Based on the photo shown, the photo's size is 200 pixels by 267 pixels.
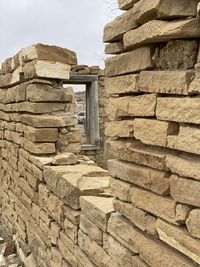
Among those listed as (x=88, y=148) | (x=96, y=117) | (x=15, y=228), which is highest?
(x=96, y=117)

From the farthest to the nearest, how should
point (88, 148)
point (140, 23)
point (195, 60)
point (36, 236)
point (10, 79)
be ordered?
point (88, 148), point (10, 79), point (36, 236), point (140, 23), point (195, 60)

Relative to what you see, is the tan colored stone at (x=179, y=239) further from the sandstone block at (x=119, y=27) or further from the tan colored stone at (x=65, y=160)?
the tan colored stone at (x=65, y=160)

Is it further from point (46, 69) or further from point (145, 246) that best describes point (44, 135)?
point (145, 246)

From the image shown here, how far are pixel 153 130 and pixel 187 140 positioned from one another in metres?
0.30

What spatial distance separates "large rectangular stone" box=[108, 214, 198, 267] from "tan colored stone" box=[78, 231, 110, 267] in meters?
0.26

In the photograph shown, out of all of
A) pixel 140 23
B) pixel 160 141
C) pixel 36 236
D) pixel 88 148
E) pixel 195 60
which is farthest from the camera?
pixel 88 148

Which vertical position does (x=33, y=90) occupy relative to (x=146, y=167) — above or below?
above

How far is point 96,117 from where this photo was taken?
10.3m

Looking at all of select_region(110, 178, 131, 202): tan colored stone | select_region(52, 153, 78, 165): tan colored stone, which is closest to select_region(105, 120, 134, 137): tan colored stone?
select_region(110, 178, 131, 202): tan colored stone

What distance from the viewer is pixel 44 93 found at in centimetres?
492

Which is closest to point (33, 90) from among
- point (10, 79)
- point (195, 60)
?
point (10, 79)

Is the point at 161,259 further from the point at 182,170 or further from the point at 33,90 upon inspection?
the point at 33,90

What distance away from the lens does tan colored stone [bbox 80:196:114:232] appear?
286 cm

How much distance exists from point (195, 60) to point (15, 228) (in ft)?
16.5
